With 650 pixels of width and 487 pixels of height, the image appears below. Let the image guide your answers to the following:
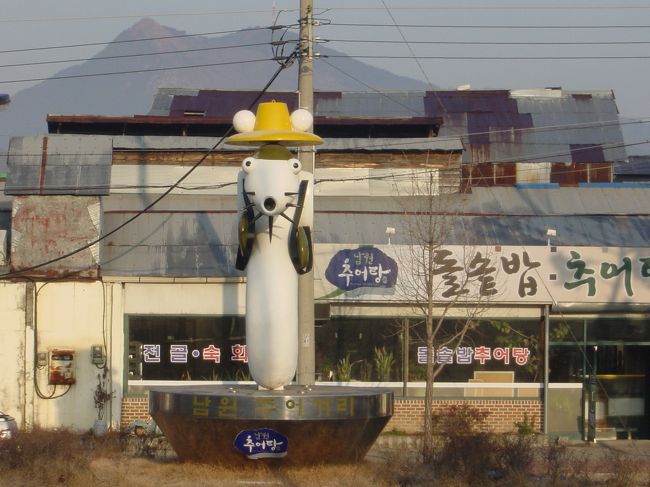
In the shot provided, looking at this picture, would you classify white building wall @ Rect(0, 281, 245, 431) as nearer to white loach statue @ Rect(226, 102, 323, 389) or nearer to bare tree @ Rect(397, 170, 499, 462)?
bare tree @ Rect(397, 170, 499, 462)

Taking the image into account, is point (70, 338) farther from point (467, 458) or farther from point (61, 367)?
point (467, 458)

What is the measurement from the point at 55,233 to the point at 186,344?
3865mm

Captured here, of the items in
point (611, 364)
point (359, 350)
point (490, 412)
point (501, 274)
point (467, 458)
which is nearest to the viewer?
point (467, 458)

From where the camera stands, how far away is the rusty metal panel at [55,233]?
27.6 metres

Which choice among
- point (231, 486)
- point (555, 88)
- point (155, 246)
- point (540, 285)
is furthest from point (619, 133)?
point (231, 486)

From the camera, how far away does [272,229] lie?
1811cm

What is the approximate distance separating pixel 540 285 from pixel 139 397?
30.3 feet

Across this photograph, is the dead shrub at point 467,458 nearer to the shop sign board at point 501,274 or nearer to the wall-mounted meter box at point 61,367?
the shop sign board at point 501,274

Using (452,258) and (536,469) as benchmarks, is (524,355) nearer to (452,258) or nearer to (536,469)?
(452,258)

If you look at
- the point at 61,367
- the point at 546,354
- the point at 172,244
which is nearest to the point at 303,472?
the point at 61,367

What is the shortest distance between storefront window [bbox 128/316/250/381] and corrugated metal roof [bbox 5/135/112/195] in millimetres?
3679

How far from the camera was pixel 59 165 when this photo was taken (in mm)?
29531

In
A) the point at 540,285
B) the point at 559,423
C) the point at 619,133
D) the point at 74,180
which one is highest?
the point at 619,133

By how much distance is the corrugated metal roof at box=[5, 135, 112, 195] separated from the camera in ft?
94.6
